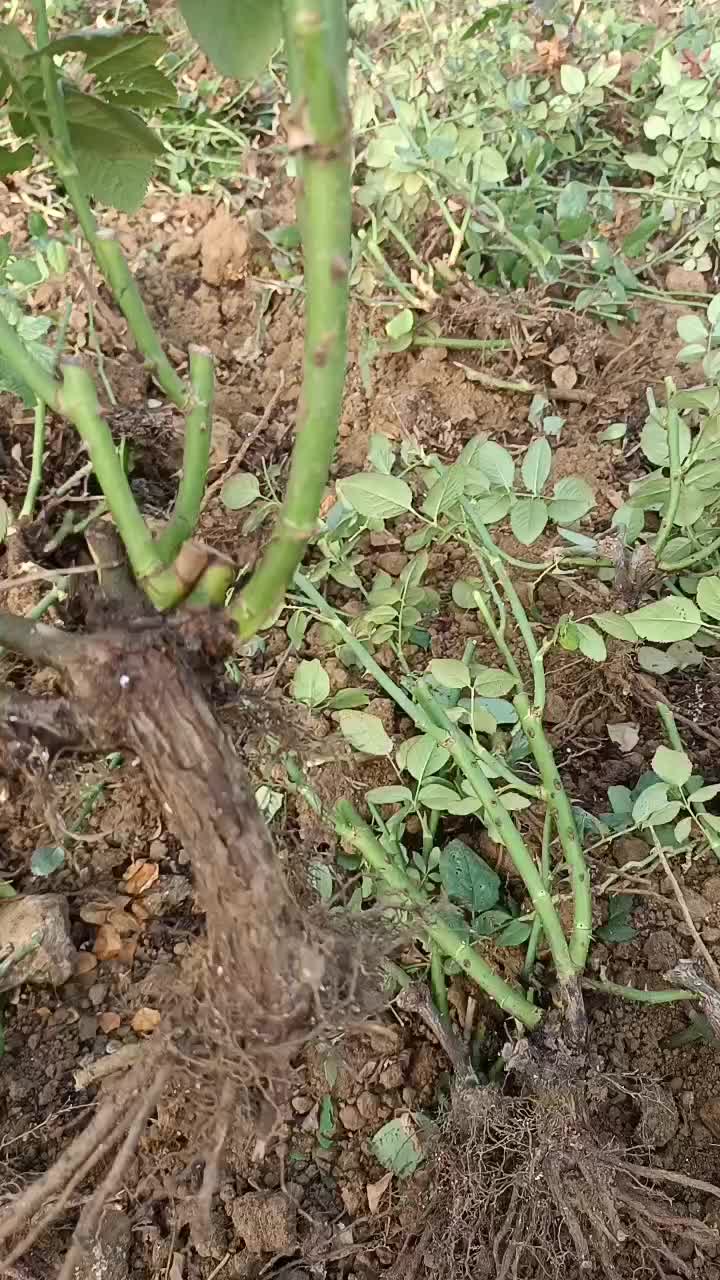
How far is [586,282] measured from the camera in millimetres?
1475

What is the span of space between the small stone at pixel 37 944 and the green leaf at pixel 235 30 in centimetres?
78

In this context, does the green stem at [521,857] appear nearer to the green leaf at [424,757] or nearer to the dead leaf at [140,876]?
the green leaf at [424,757]

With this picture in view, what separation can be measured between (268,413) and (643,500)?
1.82ft

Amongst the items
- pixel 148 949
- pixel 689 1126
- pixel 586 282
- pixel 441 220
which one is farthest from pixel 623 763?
pixel 441 220

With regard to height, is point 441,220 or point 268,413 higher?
point 441,220

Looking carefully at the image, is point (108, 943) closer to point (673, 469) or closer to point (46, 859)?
point (46, 859)

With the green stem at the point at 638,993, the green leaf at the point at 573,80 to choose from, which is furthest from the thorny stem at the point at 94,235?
the green leaf at the point at 573,80

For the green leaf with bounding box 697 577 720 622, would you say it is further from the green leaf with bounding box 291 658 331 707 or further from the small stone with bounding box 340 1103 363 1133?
the small stone with bounding box 340 1103 363 1133

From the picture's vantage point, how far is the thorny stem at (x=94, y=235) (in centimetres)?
65

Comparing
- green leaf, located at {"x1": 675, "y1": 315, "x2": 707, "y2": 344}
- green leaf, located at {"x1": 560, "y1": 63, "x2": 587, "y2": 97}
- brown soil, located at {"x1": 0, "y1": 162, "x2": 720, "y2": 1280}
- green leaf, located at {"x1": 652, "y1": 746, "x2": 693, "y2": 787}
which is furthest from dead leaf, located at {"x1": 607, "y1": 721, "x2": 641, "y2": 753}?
green leaf, located at {"x1": 560, "y1": 63, "x2": 587, "y2": 97}

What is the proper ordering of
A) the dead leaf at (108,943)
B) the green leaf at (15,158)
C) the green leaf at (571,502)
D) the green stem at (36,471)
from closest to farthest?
the green leaf at (15,158) < the green leaf at (571,502) < the dead leaf at (108,943) < the green stem at (36,471)

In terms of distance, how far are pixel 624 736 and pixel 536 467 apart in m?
0.34

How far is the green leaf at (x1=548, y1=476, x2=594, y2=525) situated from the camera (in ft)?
2.99

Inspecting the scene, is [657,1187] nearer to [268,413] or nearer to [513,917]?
[513,917]
